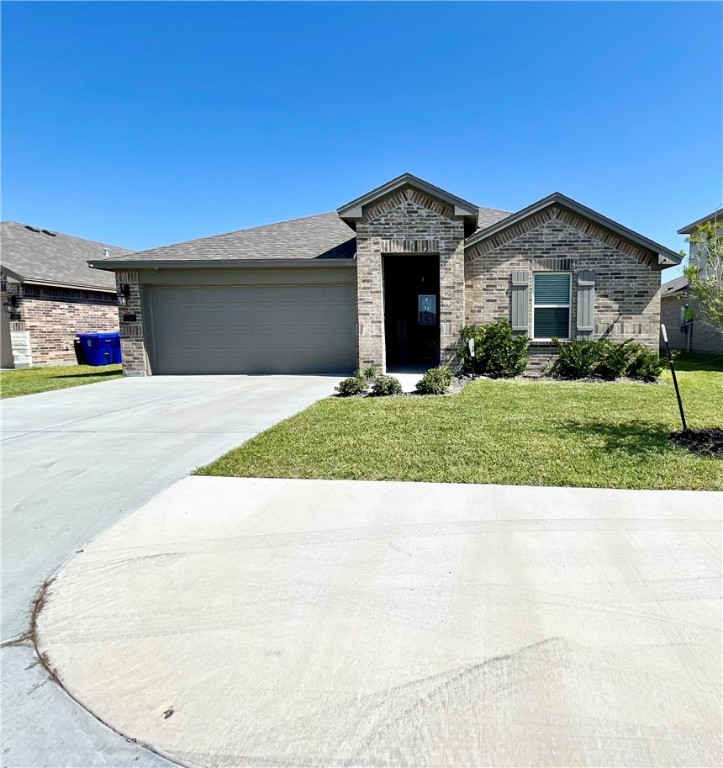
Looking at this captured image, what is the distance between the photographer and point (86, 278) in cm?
1992

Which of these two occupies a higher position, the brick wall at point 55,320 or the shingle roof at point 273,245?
the shingle roof at point 273,245

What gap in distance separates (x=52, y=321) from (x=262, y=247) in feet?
32.2

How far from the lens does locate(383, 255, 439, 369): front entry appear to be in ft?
49.6

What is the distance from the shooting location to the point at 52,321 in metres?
18.1

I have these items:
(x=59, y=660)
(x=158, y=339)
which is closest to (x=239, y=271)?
(x=158, y=339)

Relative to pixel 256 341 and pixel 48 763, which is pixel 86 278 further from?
pixel 48 763

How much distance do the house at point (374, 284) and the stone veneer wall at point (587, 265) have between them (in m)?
0.02

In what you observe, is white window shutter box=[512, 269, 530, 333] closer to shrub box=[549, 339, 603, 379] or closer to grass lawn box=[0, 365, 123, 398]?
shrub box=[549, 339, 603, 379]

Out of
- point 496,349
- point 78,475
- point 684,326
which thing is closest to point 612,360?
point 496,349

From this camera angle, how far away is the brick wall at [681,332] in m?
18.6

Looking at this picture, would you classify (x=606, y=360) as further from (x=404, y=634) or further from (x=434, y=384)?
(x=404, y=634)

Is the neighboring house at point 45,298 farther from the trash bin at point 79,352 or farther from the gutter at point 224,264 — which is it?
the gutter at point 224,264

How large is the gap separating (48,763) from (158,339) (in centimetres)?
1312

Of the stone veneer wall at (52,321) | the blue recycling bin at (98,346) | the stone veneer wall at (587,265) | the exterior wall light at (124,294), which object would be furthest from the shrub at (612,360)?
the stone veneer wall at (52,321)
